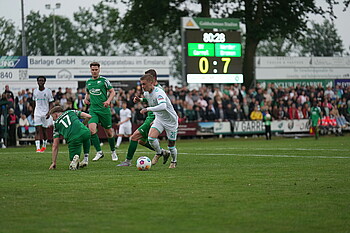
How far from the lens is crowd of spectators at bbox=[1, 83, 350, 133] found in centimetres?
3212

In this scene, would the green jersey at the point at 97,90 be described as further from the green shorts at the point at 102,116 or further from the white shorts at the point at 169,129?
the white shorts at the point at 169,129

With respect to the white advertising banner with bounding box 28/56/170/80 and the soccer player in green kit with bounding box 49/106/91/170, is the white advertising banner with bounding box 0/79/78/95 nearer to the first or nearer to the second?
the white advertising banner with bounding box 28/56/170/80

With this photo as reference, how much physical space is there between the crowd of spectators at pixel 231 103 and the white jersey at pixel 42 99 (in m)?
8.23

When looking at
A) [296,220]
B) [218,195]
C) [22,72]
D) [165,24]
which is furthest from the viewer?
[165,24]

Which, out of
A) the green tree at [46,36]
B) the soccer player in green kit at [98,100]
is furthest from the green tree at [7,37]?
the soccer player in green kit at [98,100]

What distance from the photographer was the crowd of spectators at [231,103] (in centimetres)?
3212

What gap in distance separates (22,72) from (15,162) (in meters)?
26.5

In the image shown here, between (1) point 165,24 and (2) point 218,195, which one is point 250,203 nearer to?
(2) point 218,195

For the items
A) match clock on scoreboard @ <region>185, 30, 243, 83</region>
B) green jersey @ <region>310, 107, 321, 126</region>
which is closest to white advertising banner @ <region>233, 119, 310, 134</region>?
green jersey @ <region>310, 107, 321, 126</region>

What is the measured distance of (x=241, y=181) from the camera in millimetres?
11359

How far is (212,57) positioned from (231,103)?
3247 mm

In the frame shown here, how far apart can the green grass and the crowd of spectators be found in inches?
701

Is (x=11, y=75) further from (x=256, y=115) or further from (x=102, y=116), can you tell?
(x=102, y=116)

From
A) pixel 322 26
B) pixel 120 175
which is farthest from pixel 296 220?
pixel 322 26
